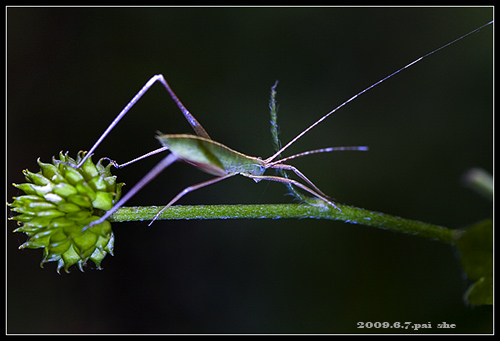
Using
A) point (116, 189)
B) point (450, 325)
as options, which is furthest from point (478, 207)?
point (116, 189)

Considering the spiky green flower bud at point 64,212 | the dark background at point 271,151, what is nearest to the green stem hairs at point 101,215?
the spiky green flower bud at point 64,212

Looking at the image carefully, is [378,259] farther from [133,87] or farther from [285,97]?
[133,87]

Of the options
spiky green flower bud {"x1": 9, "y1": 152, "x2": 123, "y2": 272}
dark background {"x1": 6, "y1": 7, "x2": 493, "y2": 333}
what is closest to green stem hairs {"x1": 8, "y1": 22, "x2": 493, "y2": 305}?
spiky green flower bud {"x1": 9, "y1": 152, "x2": 123, "y2": 272}

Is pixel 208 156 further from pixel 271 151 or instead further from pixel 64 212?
pixel 271 151

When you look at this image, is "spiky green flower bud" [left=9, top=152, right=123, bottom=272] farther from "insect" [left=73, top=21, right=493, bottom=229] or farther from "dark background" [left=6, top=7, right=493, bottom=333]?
"dark background" [left=6, top=7, right=493, bottom=333]

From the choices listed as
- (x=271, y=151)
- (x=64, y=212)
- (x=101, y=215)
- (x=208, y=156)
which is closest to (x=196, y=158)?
(x=208, y=156)

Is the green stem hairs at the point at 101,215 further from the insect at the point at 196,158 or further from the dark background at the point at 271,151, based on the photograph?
the dark background at the point at 271,151

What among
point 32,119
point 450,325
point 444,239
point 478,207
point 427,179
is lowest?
point 450,325
